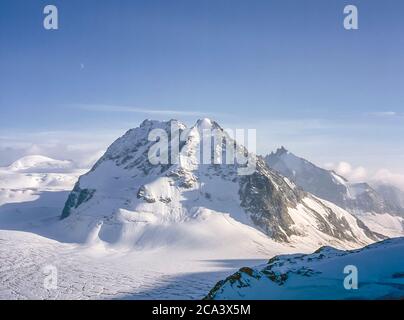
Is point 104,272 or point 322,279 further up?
point 322,279

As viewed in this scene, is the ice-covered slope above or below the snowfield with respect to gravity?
above

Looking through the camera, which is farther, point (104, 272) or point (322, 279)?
point (104, 272)

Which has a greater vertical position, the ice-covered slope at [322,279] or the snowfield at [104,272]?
the ice-covered slope at [322,279]

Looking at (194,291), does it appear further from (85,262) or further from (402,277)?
(402,277)

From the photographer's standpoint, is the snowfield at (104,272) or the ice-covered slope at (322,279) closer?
the ice-covered slope at (322,279)

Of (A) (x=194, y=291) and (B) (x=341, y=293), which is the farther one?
(A) (x=194, y=291)

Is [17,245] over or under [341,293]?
under

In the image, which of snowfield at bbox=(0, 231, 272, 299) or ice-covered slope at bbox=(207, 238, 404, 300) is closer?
ice-covered slope at bbox=(207, 238, 404, 300)
